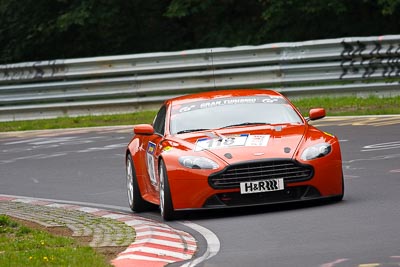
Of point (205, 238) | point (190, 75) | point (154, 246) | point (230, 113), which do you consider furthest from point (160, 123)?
point (190, 75)

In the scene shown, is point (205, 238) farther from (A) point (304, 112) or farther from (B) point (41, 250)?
(A) point (304, 112)

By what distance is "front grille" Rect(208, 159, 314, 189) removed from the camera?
12875 mm

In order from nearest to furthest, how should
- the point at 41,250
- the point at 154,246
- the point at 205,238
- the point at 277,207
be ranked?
the point at 41,250, the point at 154,246, the point at 205,238, the point at 277,207

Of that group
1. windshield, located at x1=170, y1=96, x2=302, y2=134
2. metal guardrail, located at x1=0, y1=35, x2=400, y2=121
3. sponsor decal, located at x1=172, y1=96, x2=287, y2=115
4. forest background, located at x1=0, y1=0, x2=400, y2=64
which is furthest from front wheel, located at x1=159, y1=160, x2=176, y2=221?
forest background, located at x1=0, y1=0, x2=400, y2=64

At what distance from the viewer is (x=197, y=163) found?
13008 mm

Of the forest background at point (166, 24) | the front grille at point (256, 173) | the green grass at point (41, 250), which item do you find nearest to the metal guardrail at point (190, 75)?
the forest background at point (166, 24)

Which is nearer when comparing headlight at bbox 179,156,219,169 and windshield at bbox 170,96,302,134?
headlight at bbox 179,156,219,169

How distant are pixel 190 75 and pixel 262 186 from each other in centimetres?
1595

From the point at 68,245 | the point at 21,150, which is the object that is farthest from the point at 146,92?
the point at 68,245

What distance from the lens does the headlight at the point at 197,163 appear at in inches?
509

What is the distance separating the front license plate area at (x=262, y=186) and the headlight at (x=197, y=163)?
37 cm

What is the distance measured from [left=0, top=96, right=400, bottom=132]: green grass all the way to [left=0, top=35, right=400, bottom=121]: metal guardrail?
0.35 metres

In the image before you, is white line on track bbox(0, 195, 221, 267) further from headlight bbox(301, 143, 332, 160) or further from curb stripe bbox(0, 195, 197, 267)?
headlight bbox(301, 143, 332, 160)

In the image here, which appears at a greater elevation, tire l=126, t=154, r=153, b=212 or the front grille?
the front grille
